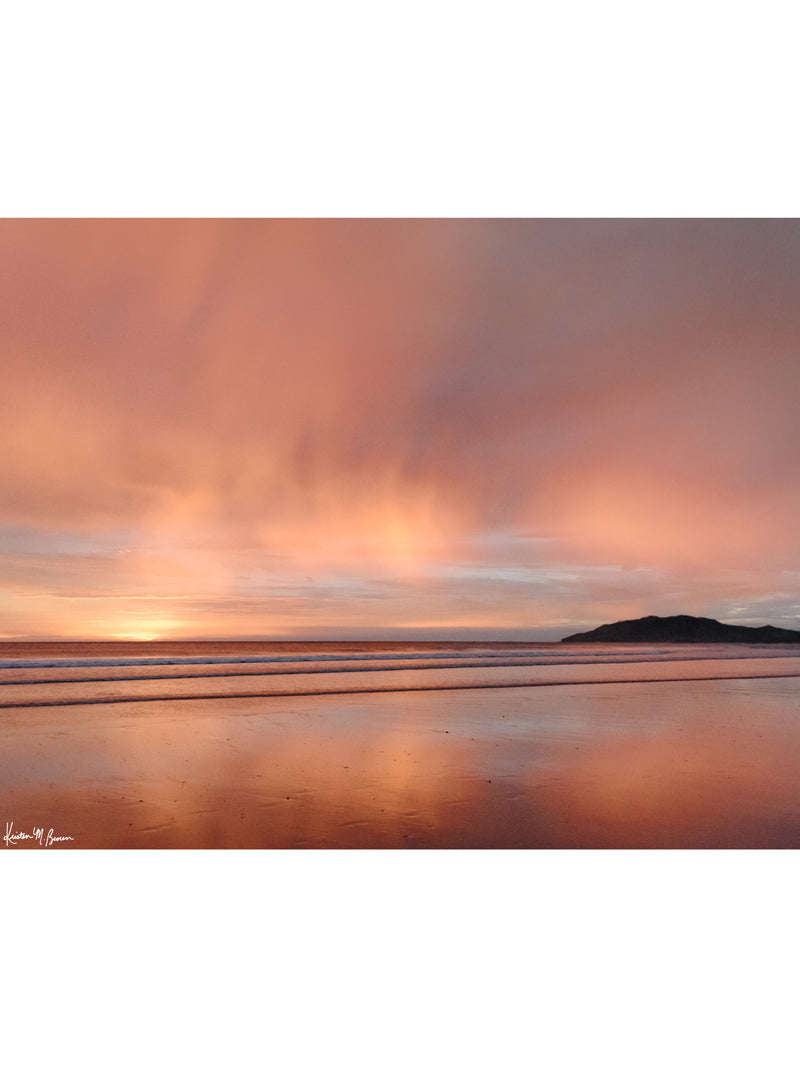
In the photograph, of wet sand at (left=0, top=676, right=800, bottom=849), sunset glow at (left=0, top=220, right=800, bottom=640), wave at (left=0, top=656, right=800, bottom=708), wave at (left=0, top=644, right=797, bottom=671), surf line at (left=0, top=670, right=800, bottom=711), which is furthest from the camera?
wave at (left=0, top=644, right=797, bottom=671)

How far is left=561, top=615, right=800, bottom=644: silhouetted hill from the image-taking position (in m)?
7.88

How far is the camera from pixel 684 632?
32.2ft

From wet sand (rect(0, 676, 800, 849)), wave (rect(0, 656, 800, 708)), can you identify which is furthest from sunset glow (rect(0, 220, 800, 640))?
wet sand (rect(0, 676, 800, 849))

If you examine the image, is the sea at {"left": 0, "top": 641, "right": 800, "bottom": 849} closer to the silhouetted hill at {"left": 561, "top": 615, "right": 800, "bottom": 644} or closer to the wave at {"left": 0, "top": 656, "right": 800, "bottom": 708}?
the wave at {"left": 0, "top": 656, "right": 800, "bottom": 708}

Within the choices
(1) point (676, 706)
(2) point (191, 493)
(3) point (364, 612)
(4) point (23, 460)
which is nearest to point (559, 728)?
(1) point (676, 706)

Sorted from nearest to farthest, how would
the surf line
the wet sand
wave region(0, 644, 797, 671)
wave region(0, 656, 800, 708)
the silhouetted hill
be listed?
the wet sand → the surf line → wave region(0, 656, 800, 708) → the silhouetted hill → wave region(0, 644, 797, 671)

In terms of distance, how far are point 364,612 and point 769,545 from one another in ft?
12.9

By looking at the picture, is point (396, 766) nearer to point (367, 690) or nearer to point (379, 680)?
point (367, 690)

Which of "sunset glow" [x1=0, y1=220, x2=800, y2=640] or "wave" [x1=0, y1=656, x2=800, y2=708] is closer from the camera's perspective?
"sunset glow" [x1=0, y1=220, x2=800, y2=640]

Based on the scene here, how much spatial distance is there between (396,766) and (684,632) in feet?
23.2
